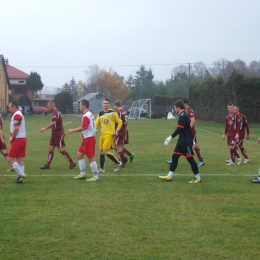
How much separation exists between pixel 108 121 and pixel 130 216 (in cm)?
501

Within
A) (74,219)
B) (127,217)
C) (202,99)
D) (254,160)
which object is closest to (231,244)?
(127,217)

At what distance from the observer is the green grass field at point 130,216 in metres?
5.92

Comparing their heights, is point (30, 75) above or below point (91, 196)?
above

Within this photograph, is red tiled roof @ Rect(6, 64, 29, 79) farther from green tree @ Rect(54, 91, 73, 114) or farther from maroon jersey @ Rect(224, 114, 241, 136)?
maroon jersey @ Rect(224, 114, 241, 136)

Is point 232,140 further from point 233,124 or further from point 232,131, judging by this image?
point 233,124

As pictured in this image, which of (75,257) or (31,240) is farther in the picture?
(31,240)

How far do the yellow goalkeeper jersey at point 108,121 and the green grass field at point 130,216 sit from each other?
1.17 meters

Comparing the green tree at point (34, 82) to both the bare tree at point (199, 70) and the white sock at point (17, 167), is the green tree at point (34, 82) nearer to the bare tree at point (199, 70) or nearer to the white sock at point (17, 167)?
the bare tree at point (199, 70)

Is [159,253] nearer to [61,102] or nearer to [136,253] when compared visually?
[136,253]

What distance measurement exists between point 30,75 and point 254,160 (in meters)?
81.4

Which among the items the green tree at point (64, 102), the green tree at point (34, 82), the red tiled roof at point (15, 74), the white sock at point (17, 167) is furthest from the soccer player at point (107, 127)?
the red tiled roof at point (15, 74)

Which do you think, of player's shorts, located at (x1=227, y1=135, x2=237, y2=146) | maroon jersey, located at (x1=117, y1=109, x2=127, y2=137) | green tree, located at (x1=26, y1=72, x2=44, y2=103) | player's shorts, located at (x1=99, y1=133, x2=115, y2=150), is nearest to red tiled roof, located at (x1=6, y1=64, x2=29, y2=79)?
green tree, located at (x1=26, y1=72, x2=44, y2=103)

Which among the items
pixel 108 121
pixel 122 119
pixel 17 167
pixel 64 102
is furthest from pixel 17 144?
pixel 64 102

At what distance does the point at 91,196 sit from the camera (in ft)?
30.1
